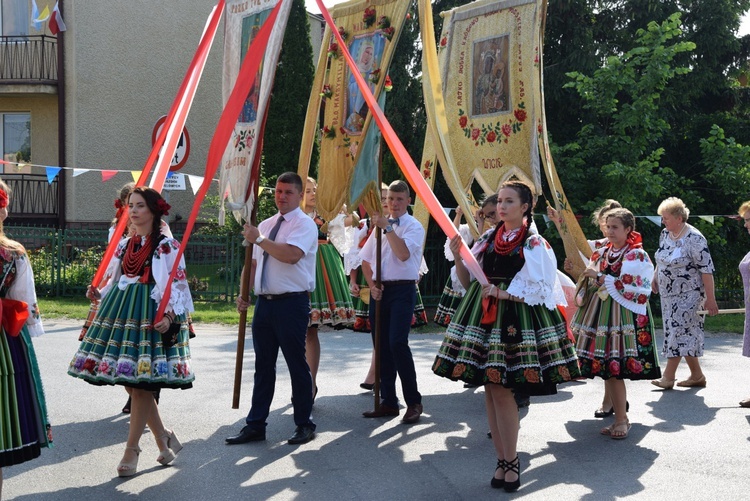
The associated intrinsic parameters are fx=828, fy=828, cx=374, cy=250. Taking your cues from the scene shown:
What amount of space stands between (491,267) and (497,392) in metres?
0.77

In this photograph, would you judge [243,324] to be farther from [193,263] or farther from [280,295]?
[193,263]

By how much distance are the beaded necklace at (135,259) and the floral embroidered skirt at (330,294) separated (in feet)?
7.64

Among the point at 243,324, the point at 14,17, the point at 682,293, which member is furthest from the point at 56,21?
the point at 682,293

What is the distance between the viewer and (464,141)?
798 centimetres

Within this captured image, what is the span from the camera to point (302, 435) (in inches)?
238

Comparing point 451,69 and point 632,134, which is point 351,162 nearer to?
point 451,69

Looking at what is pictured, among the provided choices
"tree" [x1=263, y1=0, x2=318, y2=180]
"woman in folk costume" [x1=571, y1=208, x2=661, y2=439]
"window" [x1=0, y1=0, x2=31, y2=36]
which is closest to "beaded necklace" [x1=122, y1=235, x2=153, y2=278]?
"woman in folk costume" [x1=571, y1=208, x2=661, y2=439]

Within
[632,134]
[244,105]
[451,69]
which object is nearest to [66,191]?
[632,134]

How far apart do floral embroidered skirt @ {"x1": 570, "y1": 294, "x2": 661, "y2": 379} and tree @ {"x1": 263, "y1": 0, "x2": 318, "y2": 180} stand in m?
12.5

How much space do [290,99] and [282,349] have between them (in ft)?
43.8

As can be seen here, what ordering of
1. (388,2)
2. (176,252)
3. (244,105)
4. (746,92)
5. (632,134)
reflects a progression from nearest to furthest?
(176,252)
(244,105)
(388,2)
(632,134)
(746,92)

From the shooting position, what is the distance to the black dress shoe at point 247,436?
5.93 meters

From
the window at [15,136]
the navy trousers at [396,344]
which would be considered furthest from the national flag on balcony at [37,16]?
the navy trousers at [396,344]

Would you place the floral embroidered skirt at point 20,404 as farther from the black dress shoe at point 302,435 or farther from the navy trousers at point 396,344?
the navy trousers at point 396,344
